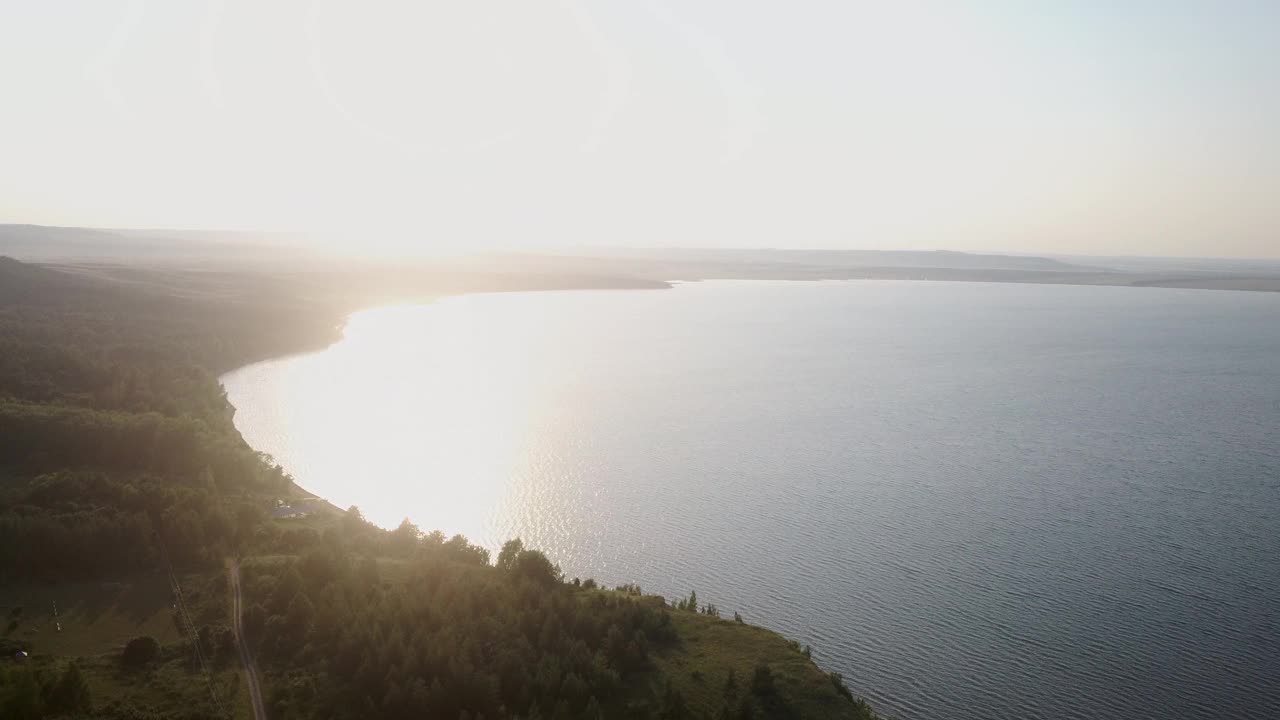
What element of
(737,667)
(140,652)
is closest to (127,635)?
(140,652)

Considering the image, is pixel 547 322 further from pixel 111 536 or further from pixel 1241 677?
pixel 1241 677

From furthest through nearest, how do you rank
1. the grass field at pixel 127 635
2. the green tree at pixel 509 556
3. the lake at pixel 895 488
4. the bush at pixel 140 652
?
the green tree at pixel 509 556 < the lake at pixel 895 488 < the bush at pixel 140 652 < the grass field at pixel 127 635

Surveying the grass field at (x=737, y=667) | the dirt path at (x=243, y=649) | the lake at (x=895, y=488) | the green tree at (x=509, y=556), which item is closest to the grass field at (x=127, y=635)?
the dirt path at (x=243, y=649)

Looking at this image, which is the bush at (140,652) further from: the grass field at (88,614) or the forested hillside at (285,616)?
the grass field at (88,614)

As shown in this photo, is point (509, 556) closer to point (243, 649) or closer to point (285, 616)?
point (285, 616)

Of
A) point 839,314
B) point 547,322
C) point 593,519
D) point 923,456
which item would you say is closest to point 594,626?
point 593,519

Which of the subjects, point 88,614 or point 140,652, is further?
point 88,614

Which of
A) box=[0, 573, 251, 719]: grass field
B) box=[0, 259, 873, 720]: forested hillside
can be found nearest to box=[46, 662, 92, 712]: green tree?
box=[0, 259, 873, 720]: forested hillside
